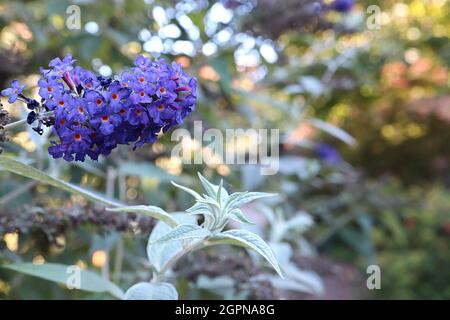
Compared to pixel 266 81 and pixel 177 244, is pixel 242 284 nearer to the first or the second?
pixel 177 244

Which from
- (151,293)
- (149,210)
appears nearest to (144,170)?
(151,293)

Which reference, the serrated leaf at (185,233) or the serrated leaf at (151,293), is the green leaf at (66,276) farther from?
the serrated leaf at (185,233)

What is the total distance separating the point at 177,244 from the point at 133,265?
2.37 feet

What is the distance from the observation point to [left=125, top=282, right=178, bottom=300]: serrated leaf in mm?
1093

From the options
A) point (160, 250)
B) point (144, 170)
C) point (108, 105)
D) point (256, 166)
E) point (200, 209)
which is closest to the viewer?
point (108, 105)

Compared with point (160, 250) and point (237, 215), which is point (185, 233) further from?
point (160, 250)

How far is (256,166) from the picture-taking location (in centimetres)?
230

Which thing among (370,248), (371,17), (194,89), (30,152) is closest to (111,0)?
(30,152)

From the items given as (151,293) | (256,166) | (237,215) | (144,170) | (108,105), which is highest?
(256,166)

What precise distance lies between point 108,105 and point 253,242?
310mm

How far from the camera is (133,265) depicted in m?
1.92

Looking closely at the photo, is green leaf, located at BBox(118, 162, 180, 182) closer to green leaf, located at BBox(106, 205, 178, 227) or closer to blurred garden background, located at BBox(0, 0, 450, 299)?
blurred garden background, located at BBox(0, 0, 450, 299)

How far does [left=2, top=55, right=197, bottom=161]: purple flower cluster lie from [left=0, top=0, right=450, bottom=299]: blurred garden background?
32cm

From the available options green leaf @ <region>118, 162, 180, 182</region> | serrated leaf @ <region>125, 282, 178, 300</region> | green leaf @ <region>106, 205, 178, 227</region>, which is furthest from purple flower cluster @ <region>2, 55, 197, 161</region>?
green leaf @ <region>118, 162, 180, 182</region>
